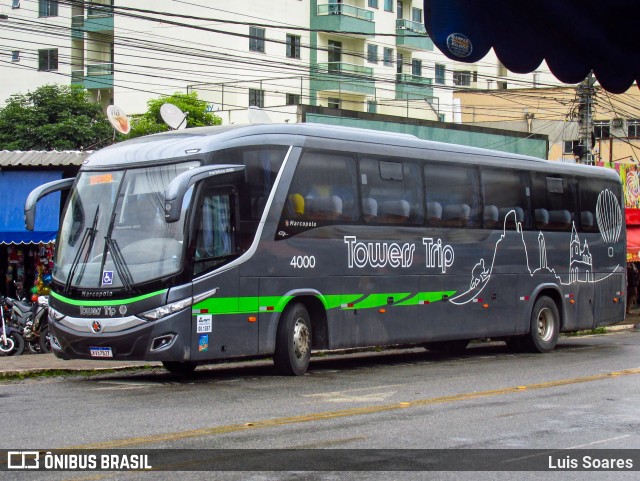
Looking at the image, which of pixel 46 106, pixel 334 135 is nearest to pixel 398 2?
pixel 46 106

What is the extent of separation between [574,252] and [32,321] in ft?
39.2

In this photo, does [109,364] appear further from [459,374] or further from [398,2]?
[398,2]

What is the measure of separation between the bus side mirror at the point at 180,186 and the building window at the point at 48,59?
5533 cm

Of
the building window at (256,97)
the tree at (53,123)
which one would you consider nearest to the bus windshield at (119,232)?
the tree at (53,123)

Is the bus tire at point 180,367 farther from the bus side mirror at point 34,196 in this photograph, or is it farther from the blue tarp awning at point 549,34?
the blue tarp awning at point 549,34

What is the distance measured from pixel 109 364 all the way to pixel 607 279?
40.2ft

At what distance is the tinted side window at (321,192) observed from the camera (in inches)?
632

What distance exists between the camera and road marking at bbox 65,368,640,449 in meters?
9.55

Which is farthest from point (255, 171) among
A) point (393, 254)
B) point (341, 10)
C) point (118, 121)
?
point (341, 10)

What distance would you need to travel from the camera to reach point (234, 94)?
188 feet

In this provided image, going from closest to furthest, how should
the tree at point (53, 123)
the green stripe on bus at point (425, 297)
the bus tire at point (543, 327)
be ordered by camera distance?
1. the green stripe on bus at point (425, 297)
2. the bus tire at point (543, 327)
3. the tree at point (53, 123)

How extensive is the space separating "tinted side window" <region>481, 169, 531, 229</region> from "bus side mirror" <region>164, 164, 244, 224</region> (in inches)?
289

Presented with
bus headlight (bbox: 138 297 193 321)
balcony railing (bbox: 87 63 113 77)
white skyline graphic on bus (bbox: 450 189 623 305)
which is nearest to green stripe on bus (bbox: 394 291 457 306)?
white skyline graphic on bus (bbox: 450 189 623 305)

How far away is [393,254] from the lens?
18094 mm
